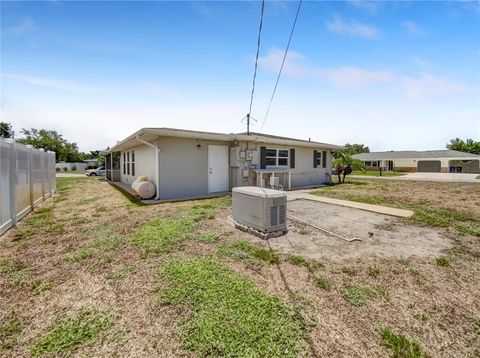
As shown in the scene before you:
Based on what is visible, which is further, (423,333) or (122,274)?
(122,274)

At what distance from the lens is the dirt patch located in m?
3.71

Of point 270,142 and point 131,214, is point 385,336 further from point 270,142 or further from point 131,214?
point 270,142

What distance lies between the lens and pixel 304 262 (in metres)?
3.31

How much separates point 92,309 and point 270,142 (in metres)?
10.3

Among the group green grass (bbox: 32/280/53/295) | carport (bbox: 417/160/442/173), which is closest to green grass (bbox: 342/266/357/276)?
green grass (bbox: 32/280/53/295)

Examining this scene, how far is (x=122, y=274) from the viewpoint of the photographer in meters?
2.94

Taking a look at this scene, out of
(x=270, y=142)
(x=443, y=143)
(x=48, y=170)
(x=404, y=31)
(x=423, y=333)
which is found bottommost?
(x=423, y=333)

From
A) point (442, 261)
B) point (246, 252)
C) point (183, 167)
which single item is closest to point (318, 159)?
point (183, 167)

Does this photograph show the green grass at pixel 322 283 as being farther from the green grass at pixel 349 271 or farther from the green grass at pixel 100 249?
the green grass at pixel 100 249

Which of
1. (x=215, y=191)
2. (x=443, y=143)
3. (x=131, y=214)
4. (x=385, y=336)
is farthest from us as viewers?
(x=443, y=143)

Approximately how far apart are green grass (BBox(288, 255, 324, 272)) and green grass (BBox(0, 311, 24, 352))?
9.79 feet

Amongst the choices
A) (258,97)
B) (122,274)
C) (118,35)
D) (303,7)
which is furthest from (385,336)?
(118,35)

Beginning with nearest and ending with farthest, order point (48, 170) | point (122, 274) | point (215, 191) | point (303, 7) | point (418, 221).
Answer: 1. point (122, 274)
2. point (303, 7)
3. point (418, 221)
4. point (48, 170)
5. point (215, 191)

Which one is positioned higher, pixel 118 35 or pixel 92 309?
pixel 118 35
